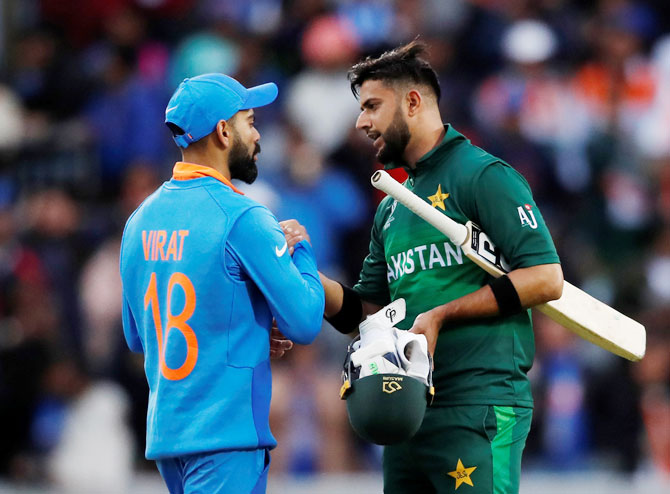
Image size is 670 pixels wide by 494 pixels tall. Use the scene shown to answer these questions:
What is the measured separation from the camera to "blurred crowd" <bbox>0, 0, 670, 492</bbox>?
9.44 meters

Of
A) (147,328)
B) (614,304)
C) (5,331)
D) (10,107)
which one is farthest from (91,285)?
(147,328)

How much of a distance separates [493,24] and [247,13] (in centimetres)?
261

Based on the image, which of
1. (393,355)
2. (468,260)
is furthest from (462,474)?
(468,260)

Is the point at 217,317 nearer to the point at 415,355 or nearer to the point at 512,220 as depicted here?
the point at 415,355

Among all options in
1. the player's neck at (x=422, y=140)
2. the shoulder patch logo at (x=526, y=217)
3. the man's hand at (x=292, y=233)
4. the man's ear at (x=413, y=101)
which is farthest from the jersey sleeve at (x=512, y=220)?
the man's hand at (x=292, y=233)

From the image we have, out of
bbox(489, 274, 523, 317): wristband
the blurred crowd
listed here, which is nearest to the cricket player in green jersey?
bbox(489, 274, 523, 317): wristband

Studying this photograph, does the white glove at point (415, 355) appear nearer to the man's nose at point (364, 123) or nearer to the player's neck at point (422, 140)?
the player's neck at point (422, 140)

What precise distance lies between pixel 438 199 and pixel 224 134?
0.96 m

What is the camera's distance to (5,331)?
33.1ft

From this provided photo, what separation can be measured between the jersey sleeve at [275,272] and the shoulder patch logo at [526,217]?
3.04ft

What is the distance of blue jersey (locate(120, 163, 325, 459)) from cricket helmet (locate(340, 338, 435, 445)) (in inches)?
13.4

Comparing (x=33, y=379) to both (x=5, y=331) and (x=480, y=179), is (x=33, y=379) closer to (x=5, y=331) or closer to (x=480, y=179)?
(x=5, y=331)

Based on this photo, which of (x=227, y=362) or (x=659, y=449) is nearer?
(x=227, y=362)

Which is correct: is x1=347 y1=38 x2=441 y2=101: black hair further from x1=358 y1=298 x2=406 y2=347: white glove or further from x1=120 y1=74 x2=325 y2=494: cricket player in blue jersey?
x1=358 y1=298 x2=406 y2=347: white glove
